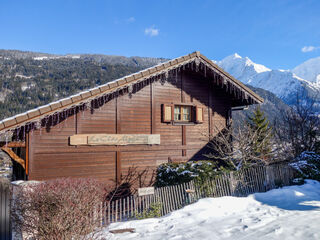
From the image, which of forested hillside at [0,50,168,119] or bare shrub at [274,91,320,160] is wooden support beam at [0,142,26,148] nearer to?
bare shrub at [274,91,320,160]

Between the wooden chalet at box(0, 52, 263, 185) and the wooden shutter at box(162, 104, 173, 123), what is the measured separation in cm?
2

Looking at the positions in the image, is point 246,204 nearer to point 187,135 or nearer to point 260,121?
point 187,135

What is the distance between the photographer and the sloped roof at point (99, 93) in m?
7.78

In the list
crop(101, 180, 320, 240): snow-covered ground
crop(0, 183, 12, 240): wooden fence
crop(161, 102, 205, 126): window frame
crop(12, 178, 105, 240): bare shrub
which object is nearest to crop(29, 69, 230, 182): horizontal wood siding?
crop(161, 102, 205, 126): window frame

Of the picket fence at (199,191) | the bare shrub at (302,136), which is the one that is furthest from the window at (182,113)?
the bare shrub at (302,136)

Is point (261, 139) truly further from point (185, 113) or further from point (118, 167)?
point (118, 167)

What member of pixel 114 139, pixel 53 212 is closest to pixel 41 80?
pixel 114 139

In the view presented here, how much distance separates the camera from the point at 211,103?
13.6m

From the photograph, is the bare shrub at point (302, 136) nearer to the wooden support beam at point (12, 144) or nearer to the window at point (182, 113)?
the window at point (182, 113)

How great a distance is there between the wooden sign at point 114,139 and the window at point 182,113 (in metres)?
1.71

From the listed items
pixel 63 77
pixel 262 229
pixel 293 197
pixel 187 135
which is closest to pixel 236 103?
pixel 187 135

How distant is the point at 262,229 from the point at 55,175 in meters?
7.26

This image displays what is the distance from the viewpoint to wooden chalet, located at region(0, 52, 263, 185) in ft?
29.7

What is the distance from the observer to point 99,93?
9320 mm
